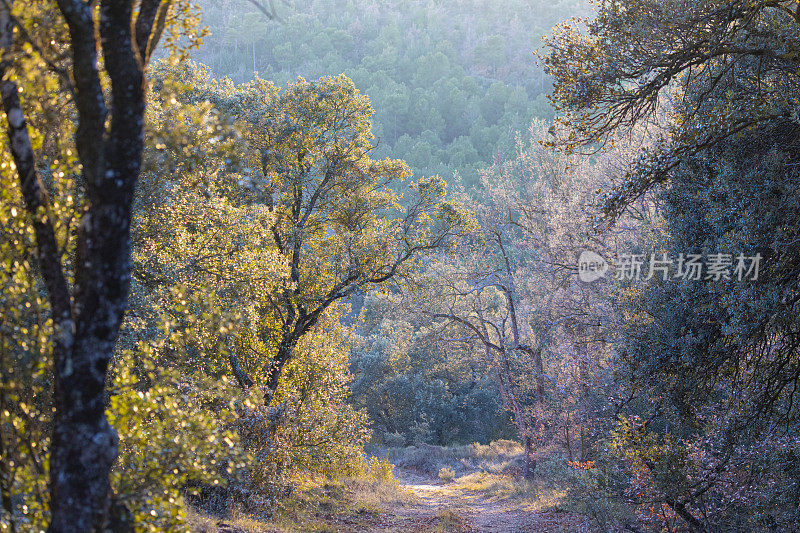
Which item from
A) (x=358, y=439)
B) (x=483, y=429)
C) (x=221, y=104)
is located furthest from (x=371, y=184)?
(x=483, y=429)

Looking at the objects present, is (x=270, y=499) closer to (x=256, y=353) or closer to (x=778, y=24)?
(x=256, y=353)

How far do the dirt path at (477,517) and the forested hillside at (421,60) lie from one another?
39747 millimetres

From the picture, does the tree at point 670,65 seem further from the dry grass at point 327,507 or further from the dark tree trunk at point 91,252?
the dry grass at point 327,507

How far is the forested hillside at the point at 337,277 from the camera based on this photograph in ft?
11.2

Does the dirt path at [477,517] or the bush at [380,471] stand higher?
the bush at [380,471]

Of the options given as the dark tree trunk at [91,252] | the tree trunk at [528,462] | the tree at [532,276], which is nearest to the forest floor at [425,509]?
the tree trunk at [528,462]

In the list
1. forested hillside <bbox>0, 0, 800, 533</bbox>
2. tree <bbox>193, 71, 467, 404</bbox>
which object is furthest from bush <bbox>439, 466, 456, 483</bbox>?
tree <bbox>193, 71, 467, 404</bbox>

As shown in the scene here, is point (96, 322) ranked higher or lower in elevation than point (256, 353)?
lower

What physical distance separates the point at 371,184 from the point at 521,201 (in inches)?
352

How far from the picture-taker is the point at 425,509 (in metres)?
15.3

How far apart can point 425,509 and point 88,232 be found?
1412 cm

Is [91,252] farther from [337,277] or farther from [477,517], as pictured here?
[477,517]

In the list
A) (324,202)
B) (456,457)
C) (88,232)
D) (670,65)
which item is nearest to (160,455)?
(88,232)

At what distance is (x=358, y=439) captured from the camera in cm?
1500
